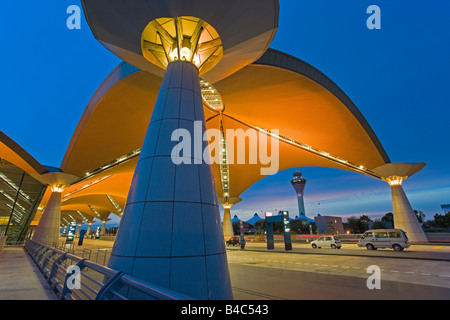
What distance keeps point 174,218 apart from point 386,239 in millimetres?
21615

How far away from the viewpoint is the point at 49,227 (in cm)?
2628

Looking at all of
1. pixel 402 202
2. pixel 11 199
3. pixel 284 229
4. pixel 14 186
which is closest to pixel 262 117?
pixel 284 229

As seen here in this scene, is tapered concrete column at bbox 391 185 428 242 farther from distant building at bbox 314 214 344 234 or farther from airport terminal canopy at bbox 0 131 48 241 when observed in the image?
distant building at bbox 314 214 344 234

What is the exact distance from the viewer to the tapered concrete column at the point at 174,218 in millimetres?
4812

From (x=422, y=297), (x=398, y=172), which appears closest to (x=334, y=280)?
(x=422, y=297)

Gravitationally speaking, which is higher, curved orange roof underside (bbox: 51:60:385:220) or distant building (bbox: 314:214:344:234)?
curved orange roof underside (bbox: 51:60:385:220)

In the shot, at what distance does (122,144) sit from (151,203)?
83.2 ft

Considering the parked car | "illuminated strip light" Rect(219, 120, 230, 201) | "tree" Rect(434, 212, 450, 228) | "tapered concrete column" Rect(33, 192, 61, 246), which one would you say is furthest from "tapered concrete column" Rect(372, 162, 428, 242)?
"tree" Rect(434, 212, 450, 228)

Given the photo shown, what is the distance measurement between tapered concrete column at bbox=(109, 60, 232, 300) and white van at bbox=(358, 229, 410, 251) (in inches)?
778

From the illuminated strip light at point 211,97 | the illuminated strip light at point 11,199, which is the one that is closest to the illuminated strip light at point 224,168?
the illuminated strip light at point 211,97

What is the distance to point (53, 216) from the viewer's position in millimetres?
27219

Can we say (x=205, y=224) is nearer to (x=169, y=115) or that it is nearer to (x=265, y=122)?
(x=169, y=115)

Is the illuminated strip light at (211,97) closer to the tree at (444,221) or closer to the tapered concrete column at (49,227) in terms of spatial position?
the tapered concrete column at (49,227)

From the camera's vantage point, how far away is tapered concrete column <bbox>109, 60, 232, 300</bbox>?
4.81 metres
